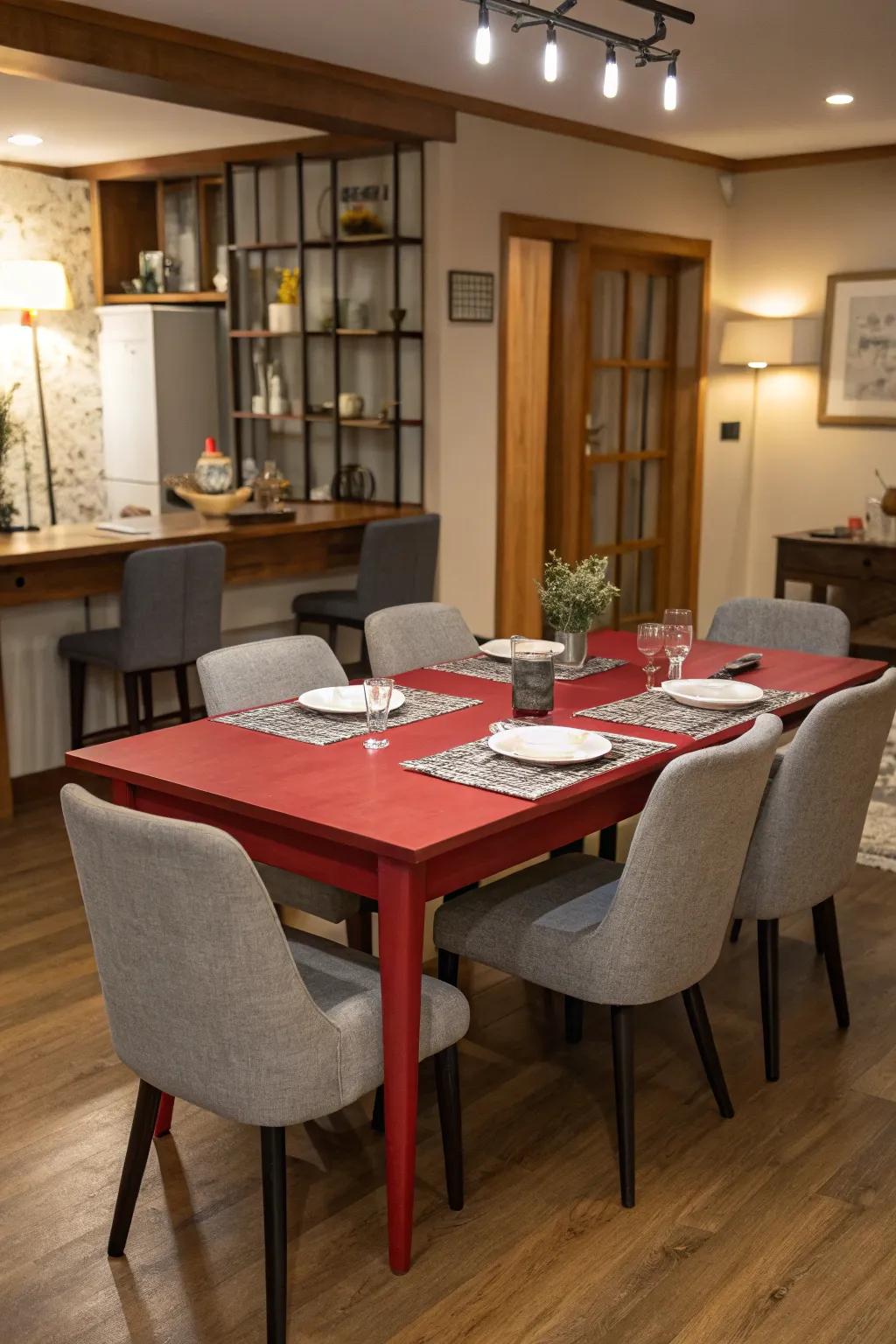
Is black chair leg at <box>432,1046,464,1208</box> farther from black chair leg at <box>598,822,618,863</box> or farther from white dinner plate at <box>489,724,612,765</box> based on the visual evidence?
black chair leg at <box>598,822,618,863</box>

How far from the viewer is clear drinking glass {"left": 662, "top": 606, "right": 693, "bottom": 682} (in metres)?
3.05

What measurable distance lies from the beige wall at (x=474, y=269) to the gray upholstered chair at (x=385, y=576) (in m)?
0.40

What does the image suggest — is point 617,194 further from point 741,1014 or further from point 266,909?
point 266,909

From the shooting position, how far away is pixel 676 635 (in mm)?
3053

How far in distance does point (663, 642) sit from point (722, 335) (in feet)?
14.7

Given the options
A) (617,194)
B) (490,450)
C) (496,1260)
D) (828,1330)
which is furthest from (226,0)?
(828,1330)

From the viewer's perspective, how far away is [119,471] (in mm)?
7383

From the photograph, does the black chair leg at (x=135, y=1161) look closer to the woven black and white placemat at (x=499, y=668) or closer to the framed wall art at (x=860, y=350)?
the woven black and white placemat at (x=499, y=668)

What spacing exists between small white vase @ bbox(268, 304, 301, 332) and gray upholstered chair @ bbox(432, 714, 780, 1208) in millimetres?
4121

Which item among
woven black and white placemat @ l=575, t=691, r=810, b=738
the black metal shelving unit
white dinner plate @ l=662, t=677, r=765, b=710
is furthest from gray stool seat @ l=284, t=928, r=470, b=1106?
the black metal shelving unit

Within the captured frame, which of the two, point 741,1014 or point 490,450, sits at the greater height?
point 490,450

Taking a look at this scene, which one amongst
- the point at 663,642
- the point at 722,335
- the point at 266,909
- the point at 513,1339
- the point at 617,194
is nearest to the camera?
the point at 266,909

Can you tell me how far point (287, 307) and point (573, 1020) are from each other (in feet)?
13.5

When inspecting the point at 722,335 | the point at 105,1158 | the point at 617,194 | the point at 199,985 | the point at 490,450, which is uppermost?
the point at 617,194
